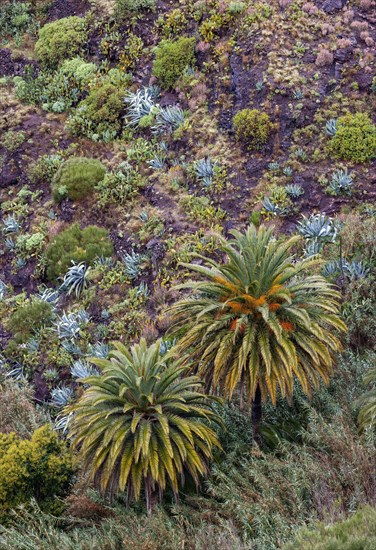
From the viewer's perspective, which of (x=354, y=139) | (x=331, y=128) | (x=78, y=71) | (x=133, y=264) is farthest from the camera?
(x=78, y=71)

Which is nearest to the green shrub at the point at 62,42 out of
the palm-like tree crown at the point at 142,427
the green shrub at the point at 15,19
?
the green shrub at the point at 15,19

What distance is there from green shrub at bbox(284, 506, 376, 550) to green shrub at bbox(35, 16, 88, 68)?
21132 mm

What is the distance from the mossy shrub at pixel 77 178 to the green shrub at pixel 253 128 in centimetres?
462

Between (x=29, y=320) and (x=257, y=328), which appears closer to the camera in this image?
(x=257, y=328)

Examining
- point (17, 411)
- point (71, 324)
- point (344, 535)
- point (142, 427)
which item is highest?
point (344, 535)

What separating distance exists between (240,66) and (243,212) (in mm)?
5784

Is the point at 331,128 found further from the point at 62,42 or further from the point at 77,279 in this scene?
the point at 62,42

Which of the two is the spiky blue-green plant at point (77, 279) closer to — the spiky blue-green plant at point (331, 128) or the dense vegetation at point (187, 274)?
the dense vegetation at point (187, 274)

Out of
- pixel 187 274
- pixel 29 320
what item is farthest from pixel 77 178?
pixel 187 274

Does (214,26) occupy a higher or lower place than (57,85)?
higher

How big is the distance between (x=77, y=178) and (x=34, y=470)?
10.6 metres

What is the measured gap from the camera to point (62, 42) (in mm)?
24562

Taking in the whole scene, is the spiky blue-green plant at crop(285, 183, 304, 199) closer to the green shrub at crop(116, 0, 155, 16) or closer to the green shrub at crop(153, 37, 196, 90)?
the green shrub at crop(153, 37, 196, 90)

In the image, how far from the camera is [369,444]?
9898 millimetres
